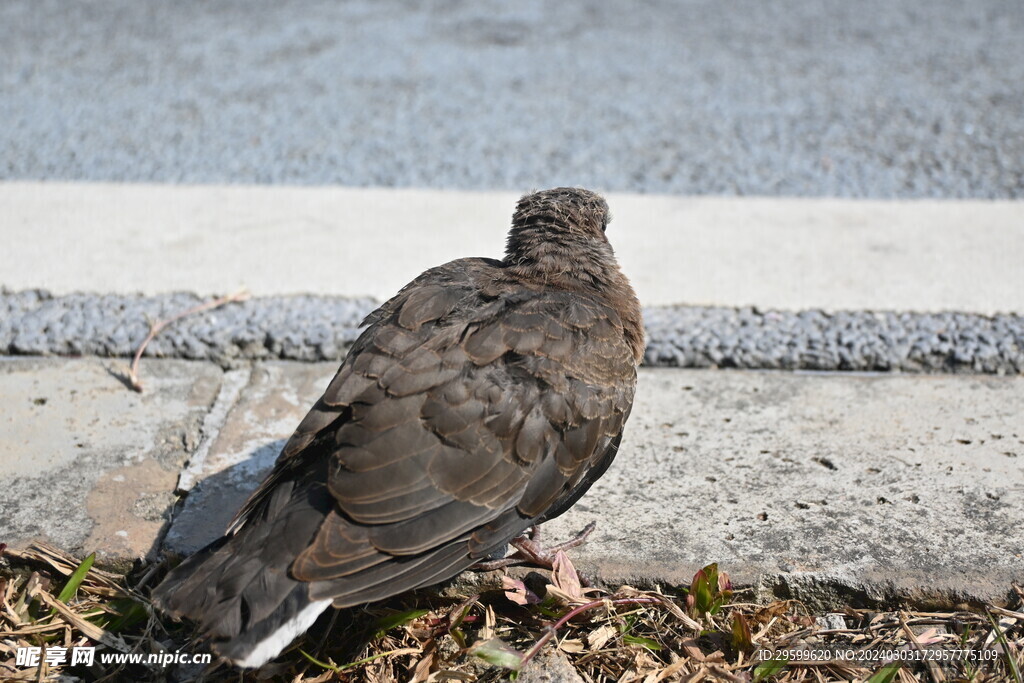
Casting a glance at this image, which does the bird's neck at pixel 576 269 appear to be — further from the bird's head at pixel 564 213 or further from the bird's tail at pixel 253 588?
the bird's tail at pixel 253 588

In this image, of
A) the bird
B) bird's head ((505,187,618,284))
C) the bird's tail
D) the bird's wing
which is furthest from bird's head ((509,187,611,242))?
the bird's tail

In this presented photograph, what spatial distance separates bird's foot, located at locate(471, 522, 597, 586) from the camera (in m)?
2.83

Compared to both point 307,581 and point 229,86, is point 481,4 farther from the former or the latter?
point 307,581

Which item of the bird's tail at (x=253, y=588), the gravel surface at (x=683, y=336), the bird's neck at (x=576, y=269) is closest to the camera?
the bird's tail at (x=253, y=588)

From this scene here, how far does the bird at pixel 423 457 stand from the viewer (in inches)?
91.7

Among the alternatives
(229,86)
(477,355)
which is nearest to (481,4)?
(229,86)

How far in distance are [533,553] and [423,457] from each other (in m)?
0.54

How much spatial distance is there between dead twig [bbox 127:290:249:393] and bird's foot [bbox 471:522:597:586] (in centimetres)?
174

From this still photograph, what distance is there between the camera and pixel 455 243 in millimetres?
5102

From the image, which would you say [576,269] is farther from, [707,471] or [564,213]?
[707,471]

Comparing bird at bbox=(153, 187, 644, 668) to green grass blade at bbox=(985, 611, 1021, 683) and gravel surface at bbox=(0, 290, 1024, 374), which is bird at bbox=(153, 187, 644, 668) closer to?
gravel surface at bbox=(0, 290, 1024, 374)

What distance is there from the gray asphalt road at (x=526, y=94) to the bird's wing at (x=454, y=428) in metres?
3.23

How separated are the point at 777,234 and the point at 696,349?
1.50 metres

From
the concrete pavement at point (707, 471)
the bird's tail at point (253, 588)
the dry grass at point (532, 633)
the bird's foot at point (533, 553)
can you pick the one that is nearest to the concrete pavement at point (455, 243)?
the concrete pavement at point (707, 471)
